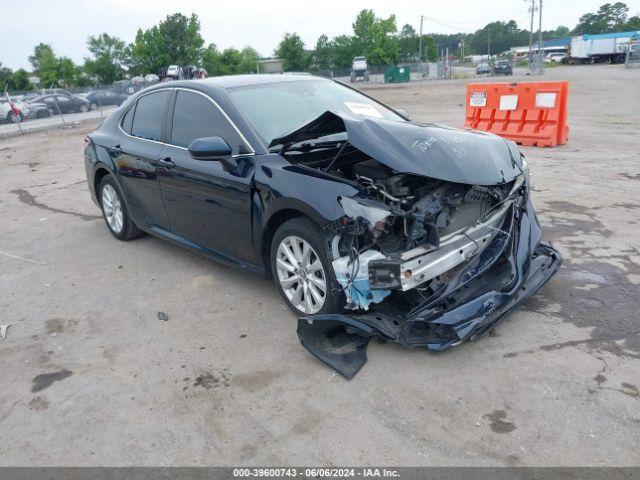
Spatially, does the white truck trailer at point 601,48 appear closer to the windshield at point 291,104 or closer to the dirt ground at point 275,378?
the windshield at point 291,104

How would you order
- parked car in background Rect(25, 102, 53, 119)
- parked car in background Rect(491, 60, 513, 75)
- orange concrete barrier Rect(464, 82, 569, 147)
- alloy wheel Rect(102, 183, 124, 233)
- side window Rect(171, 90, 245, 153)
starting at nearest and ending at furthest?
side window Rect(171, 90, 245, 153)
alloy wheel Rect(102, 183, 124, 233)
orange concrete barrier Rect(464, 82, 569, 147)
parked car in background Rect(25, 102, 53, 119)
parked car in background Rect(491, 60, 513, 75)

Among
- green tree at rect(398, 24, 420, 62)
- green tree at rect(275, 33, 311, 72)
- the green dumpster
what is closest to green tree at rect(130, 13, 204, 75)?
green tree at rect(275, 33, 311, 72)

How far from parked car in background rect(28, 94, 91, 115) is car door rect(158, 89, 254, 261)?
26463mm

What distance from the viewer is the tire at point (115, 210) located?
6.13 meters

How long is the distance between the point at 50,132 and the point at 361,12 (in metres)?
61.9

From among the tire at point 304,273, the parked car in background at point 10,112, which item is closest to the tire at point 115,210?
the tire at point 304,273

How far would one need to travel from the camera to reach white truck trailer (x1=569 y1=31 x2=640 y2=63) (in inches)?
2365

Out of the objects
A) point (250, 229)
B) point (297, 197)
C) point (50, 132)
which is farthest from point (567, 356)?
point (50, 132)

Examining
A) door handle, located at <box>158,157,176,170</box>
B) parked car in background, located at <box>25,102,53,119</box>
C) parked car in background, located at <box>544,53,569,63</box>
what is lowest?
parked car in background, located at <box>544,53,569,63</box>

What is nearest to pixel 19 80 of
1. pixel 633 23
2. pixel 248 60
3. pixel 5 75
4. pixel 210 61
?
pixel 5 75

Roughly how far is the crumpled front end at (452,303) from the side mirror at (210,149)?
4.65 feet

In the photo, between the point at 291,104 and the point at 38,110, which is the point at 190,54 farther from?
the point at 291,104

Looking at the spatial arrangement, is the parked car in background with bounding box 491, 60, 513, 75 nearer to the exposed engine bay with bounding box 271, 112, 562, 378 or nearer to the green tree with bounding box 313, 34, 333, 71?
the green tree with bounding box 313, 34, 333, 71

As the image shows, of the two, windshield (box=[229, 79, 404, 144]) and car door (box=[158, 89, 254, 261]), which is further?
windshield (box=[229, 79, 404, 144])
